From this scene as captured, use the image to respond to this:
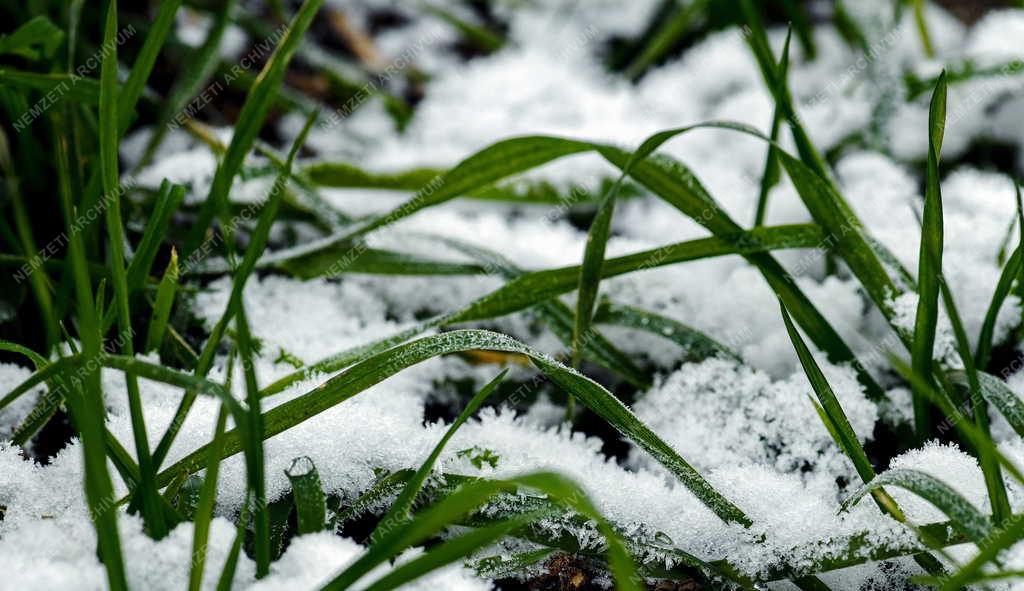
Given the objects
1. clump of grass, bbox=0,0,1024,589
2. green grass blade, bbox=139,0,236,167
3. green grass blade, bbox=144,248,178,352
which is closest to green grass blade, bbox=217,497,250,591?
clump of grass, bbox=0,0,1024,589

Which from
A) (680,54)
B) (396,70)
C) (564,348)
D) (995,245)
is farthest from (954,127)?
(396,70)

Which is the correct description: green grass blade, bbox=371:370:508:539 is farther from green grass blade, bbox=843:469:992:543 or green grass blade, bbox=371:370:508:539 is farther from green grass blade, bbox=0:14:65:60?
green grass blade, bbox=0:14:65:60

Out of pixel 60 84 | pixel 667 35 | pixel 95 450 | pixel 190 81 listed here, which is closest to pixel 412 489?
pixel 95 450

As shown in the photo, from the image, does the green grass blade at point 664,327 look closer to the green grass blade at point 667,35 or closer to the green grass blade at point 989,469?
the green grass blade at point 989,469

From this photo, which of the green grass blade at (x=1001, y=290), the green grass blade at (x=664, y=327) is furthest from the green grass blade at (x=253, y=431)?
the green grass blade at (x=1001, y=290)

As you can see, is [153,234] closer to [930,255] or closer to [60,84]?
[60,84]

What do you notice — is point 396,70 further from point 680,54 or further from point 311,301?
point 311,301

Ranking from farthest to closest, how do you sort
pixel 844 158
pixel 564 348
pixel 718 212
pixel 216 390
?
1. pixel 844 158
2. pixel 564 348
3. pixel 718 212
4. pixel 216 390
